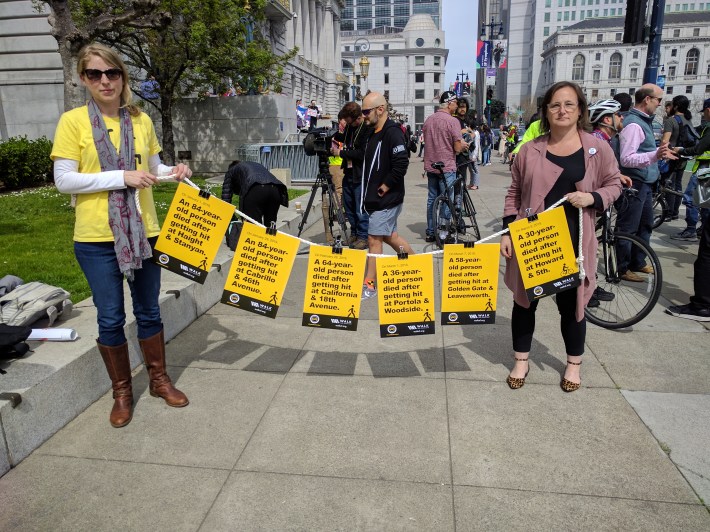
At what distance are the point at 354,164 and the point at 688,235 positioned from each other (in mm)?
5824

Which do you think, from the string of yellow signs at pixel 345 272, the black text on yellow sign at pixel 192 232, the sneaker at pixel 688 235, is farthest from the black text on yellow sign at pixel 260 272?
the sneaker at pixel 688 235

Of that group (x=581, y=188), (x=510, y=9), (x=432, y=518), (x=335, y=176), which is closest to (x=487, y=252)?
(x=581, y=188)

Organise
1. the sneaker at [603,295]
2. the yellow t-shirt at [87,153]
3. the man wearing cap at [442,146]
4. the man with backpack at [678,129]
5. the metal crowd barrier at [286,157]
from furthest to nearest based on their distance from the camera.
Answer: the metal crowd barrier at [286,157]
the man with backpack at [678,129]
the man wearing cap at [442,146]
the sneaker at [603,295]
the yellow t-shirt at [87,153]

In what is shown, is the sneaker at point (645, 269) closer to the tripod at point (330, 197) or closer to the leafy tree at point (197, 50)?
the tripod at point (330, 197)

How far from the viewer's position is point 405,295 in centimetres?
360

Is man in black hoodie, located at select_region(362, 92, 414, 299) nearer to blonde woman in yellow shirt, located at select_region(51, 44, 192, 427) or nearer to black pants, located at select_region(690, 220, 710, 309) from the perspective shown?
blonde woman in yellow shirt, located at select_region(51, 44, 192, 427)

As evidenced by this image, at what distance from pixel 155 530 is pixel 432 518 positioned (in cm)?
129

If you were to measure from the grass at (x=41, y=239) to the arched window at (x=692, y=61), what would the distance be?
455 feet

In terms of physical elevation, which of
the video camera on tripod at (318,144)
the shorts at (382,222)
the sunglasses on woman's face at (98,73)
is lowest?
the shorts at (382,222)

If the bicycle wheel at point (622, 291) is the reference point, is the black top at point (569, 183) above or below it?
above

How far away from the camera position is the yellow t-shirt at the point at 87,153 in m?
2.94

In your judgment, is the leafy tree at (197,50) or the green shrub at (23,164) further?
the leafy tree at (197,50)

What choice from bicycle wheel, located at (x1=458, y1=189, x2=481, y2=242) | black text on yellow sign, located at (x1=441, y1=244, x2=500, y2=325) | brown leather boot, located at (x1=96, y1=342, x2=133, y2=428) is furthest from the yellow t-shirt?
bicycle wheel, located at (x1=458, y1=189, x2=481, y2=242)

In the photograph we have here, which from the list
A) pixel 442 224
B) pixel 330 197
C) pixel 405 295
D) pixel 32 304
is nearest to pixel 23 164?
pixel 330 197
